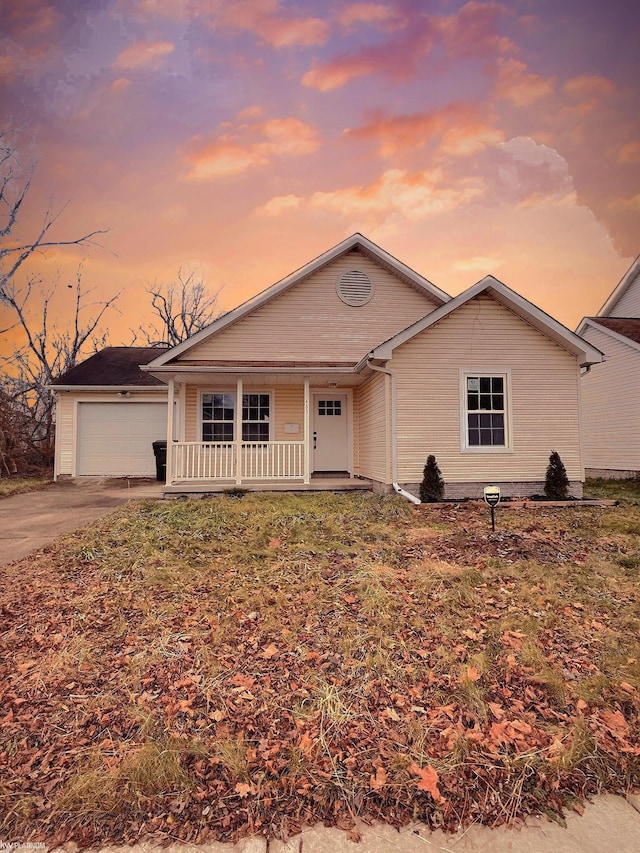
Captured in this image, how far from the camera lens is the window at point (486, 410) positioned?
10.1 m

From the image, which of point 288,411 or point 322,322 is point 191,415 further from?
point 322,322

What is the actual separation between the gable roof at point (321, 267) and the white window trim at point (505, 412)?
124 inches

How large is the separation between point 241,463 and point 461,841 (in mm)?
9482

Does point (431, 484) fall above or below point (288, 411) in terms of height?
below

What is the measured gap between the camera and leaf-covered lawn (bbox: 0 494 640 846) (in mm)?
2152

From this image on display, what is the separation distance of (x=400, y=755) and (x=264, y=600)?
7.02ft

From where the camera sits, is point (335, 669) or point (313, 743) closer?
point (313, 743)

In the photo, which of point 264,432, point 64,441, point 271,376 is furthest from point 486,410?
point 64,441

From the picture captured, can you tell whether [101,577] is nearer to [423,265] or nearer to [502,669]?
[502,669]

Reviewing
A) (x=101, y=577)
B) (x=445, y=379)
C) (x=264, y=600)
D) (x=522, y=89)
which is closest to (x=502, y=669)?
(x=264, y=600)

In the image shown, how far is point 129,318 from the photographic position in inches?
1091

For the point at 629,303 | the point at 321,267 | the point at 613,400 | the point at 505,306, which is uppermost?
the point at 629,303

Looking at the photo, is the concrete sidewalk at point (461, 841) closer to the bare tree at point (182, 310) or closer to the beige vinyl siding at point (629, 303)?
the beige vinyl siding at point (629, 303)

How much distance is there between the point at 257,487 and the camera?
10.6m
